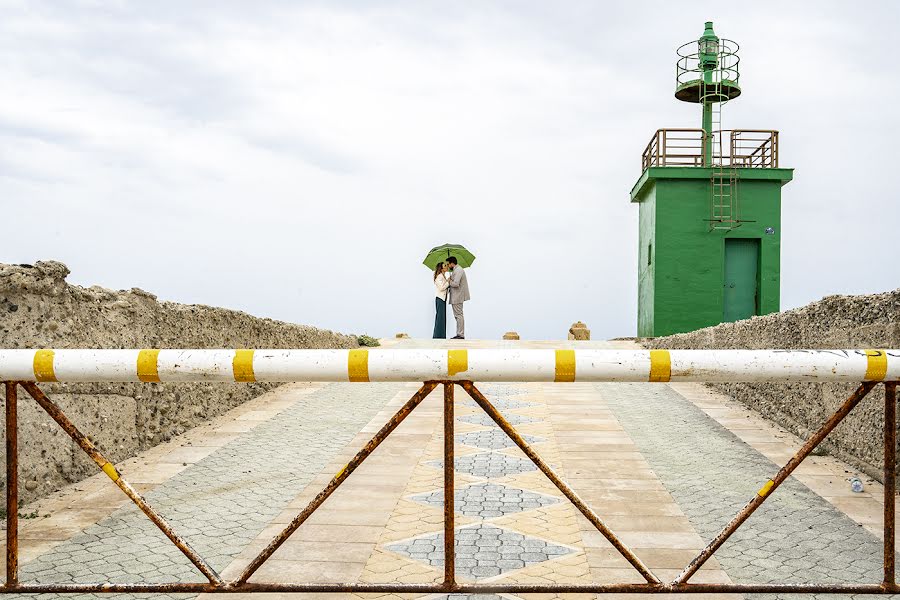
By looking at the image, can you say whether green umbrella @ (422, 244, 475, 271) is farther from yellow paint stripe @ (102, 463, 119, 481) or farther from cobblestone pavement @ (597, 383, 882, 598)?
yellow paint stripe @ (102, 463, 119, 481)

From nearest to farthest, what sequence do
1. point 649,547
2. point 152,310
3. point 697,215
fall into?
point 649,547, point 152,310, point 697,215

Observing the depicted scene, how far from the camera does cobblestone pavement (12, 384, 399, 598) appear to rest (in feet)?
13.2

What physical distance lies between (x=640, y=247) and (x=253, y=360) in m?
22.6

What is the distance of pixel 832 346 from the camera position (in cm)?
701

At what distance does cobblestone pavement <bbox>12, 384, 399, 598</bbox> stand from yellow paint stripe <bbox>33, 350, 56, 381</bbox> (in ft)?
4.32

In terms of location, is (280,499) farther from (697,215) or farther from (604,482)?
(697,215)

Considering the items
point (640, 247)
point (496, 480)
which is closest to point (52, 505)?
point (496, 480)

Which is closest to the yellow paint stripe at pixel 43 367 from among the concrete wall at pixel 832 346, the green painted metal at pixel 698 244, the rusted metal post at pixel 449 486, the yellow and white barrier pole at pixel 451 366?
the yellow and white barrier pole at pixel 451 366

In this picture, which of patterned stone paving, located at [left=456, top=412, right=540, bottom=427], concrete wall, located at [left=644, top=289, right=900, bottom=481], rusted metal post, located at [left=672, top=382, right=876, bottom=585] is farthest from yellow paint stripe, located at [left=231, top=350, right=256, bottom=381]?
patterned stone paving, located at [left=456, top=412, right=540, bottom=427]

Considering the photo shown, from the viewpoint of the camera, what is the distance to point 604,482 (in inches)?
226

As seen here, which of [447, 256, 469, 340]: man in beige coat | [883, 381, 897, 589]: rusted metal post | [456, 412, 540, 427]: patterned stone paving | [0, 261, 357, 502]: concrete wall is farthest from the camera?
[447, 256, 469, 340]: man in beige coat

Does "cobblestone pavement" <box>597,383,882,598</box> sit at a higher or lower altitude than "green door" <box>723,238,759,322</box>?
lower

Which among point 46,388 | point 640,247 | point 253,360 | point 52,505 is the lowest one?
point 52,505

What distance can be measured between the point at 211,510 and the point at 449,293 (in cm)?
1410
